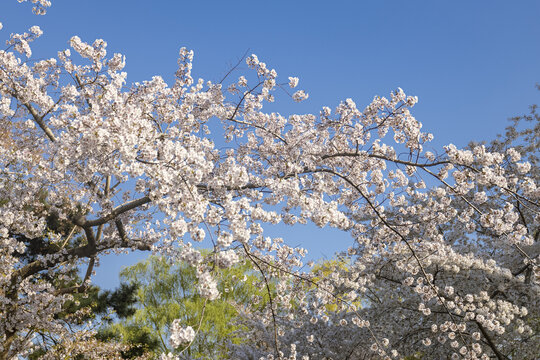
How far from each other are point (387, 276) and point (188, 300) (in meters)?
13.7

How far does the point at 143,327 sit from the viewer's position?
69.4 feet

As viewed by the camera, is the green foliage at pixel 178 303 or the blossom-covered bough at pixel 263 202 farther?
the green foliage at pixel 178 303

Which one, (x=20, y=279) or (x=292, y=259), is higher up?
(x=20, y=279)

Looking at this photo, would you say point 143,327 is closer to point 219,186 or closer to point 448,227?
point 448,227

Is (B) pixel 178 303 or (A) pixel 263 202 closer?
(A) pixel 263 202

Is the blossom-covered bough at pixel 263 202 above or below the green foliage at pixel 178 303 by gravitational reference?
below

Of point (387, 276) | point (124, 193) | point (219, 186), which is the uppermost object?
point (124, 193)

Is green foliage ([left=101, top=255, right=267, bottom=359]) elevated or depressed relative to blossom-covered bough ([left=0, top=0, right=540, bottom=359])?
elevated

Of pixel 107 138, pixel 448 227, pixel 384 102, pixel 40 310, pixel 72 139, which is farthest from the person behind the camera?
pixel 448 227

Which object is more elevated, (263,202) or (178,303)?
(178,303)

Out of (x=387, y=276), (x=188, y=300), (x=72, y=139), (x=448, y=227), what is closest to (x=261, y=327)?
(x=387, y=276)

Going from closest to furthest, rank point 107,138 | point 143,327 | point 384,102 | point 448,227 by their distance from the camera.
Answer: point 107,138, point 384,102, point 448,227, point 143,327

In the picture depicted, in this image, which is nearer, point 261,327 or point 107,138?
point 107,138

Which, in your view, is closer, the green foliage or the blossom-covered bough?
the blossom-covered bough
